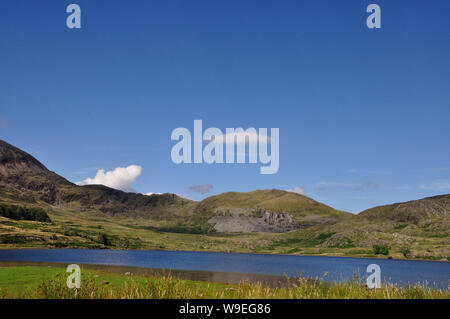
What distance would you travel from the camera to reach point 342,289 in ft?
77.2

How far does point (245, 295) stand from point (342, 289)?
269 inches
